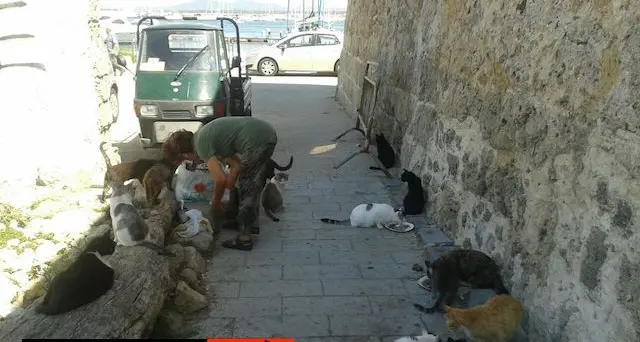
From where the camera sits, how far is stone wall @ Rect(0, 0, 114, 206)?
5.94 metres

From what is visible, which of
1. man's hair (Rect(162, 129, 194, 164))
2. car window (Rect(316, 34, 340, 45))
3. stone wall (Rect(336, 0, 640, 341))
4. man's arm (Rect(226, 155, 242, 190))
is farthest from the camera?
car window (Rect(316, 34, 340, 45))

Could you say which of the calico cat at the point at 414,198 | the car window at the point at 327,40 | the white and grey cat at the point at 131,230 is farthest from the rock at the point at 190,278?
the car window at the point at 327,40

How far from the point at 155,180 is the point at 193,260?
63.2 inches

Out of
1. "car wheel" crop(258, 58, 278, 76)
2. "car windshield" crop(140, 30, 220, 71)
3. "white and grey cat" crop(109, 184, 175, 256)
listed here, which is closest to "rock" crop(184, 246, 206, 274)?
"white and grey cat" crop(109, 184, 175, 256)

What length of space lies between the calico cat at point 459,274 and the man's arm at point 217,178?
239 centimetres

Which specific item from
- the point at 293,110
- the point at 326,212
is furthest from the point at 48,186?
the point at 293,110

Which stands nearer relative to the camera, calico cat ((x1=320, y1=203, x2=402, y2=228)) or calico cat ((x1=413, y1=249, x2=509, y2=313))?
calico cat ((x1=413, y1=249, x2=509, y2=313))

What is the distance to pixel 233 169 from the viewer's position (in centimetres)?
539

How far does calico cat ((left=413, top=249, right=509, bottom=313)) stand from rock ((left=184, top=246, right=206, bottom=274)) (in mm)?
1972

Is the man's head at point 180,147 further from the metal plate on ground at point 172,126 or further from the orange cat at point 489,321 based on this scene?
the orange cat at point 489,321

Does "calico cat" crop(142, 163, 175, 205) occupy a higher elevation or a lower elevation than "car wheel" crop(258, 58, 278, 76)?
higher

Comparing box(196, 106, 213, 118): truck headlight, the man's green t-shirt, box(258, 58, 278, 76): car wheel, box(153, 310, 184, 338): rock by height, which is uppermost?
the man's green t-shirt

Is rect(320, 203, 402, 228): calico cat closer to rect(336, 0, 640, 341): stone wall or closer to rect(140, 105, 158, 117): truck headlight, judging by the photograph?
rect(336, 0, 640, 341): stone wall

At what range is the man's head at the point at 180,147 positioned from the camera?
18.7 ft
